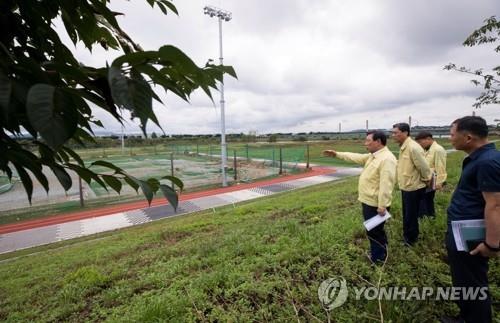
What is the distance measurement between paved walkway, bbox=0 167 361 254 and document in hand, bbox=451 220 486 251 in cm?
767

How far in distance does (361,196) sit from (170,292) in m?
2.46

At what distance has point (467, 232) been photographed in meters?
2.03

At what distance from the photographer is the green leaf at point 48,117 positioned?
402 millimetres

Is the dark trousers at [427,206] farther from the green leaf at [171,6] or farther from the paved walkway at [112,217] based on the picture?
the paved walkway at [112,217]

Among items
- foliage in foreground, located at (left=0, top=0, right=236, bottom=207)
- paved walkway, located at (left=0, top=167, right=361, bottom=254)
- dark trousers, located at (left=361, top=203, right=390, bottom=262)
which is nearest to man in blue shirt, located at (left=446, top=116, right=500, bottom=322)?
dark trousers, located at (left=361, top=203, right=390, bottom=262)

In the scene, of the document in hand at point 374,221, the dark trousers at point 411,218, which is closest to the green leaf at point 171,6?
the document in hand at point 374,221

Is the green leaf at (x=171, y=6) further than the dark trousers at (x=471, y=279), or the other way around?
the dark trousers at (x=471, y=279)

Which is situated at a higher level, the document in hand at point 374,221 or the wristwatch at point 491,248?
the wristwatch at point 491,248

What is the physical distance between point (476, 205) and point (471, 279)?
1.86 feet

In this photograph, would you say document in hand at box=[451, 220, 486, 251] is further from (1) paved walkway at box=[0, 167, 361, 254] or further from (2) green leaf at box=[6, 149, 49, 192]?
(1) paved walkway at box=[0, 167, 361, 254]

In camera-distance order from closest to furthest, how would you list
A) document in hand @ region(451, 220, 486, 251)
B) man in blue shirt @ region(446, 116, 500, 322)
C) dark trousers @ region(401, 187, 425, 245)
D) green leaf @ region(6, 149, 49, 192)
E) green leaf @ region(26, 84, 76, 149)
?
green leaf @ region(26, 84, 76, 149) → green leaf @ region(6, 149, 49, 192) → man in blue shirt @ region(446, 116, 500, 322) → document in hand @ region(451, 220, 486, 251) → dark trousers @ region(401, 187, 425, 245)

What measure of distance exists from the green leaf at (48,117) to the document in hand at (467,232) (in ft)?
8.35

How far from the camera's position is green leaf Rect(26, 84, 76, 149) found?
1.32 feet

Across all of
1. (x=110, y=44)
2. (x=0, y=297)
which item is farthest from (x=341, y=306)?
(x=0, y=297)
